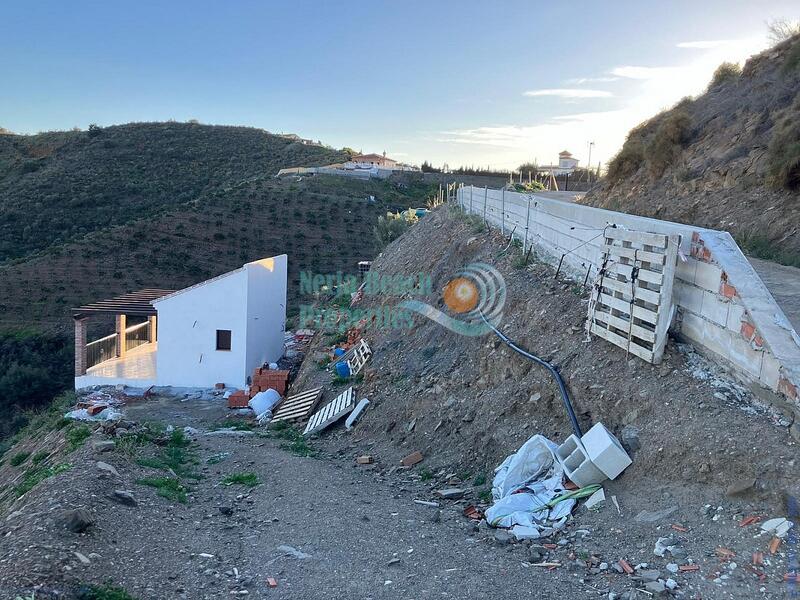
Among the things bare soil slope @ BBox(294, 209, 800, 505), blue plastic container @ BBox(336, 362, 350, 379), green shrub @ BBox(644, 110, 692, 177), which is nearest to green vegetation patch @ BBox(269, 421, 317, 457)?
bare soil slope @ BBox(294, 209, 800, 505)

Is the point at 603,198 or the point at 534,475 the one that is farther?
the point at 603,198

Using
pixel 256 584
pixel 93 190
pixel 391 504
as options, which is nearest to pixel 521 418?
pixel 391 504

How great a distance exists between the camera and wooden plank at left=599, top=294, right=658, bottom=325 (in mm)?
6555

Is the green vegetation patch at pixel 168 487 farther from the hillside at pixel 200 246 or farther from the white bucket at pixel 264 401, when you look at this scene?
the hillside at pixel 200 246

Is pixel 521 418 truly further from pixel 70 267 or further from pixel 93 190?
pixel 93 190

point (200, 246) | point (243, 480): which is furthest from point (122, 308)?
point (200, 246)

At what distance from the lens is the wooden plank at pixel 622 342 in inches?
261

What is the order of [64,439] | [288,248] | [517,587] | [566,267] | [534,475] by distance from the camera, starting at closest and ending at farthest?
1. [517,587]
2. [534,475]
3. [566,267]
4. [64,439]
5. [288,248]

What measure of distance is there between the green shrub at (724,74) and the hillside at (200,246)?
21.3 metres

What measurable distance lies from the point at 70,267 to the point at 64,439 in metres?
A: 26.1

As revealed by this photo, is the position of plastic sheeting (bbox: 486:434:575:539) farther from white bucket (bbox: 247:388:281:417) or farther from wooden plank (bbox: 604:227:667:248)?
white bucket (bbox: 247:388:281:417)

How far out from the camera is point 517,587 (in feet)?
15.5

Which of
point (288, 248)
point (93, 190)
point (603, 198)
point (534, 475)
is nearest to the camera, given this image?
point (534, 475)

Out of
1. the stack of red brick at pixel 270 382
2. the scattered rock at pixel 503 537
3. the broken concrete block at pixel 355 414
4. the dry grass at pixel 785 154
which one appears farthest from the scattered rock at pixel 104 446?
the dry grass at pixel 785 154
